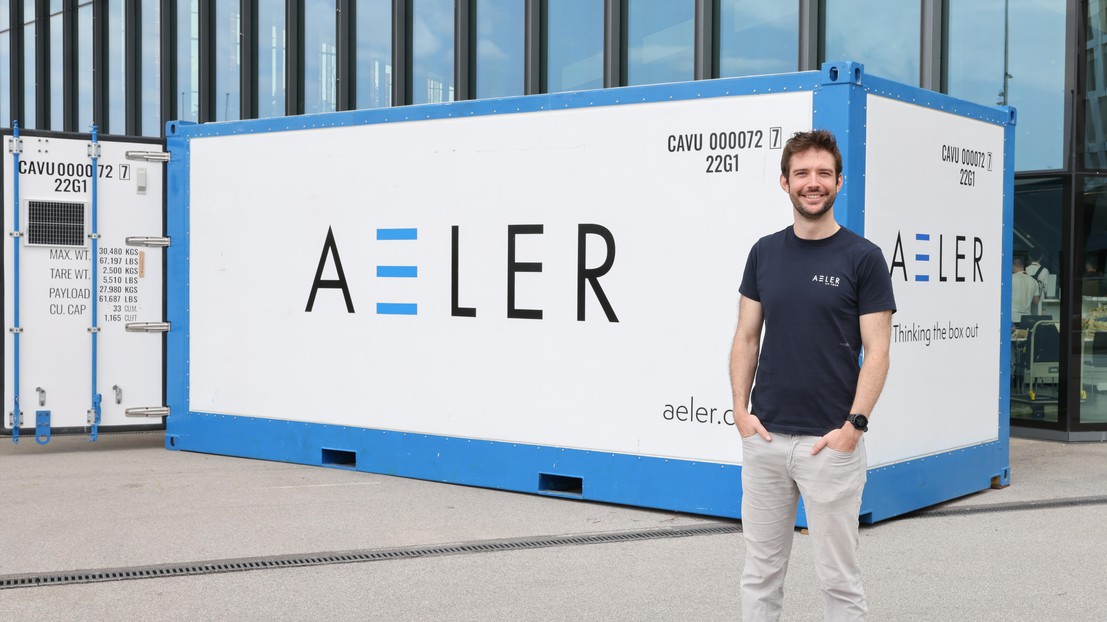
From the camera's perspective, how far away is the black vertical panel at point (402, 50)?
48.9 feet

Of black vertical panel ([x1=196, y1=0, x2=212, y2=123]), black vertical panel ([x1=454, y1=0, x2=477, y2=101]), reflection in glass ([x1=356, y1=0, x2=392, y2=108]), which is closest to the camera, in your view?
black vertical panel ([x1=454, y1=0, x2=477, y2=101])

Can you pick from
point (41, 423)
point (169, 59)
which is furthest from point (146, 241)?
point (169, 59)

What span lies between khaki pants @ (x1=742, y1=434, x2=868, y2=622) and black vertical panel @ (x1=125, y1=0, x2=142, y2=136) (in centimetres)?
1695

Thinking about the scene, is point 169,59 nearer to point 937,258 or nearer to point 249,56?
point 249,56

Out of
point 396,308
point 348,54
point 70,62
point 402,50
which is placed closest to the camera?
point 396,308

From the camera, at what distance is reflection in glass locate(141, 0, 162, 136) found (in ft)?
59.7

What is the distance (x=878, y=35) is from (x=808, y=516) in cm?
900

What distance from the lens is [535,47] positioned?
13.8 m

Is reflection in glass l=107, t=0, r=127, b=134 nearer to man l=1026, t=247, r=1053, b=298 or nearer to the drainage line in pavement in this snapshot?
man l=1026, t=247, r=1053, b=298

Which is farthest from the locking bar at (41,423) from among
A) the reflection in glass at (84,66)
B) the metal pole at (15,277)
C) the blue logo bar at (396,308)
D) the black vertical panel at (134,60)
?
the reflection in glass at (84,66)

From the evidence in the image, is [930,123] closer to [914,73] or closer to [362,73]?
[914,73]

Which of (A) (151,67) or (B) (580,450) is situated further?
(A) (151,67)

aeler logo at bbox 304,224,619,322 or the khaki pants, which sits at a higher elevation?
aeler logo at bbox 304,224,619,322

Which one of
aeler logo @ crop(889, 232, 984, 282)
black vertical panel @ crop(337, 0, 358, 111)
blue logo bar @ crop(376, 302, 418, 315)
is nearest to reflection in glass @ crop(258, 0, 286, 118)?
black vertical panel @ crop(337, 0, 358, 111)
